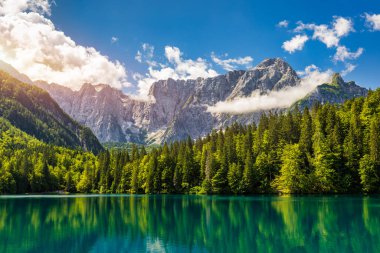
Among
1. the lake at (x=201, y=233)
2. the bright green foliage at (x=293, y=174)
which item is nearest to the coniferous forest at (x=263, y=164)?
the bright green foliage at (x=293, y=174)

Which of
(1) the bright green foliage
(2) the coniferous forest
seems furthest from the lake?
(1) the bright green foliage

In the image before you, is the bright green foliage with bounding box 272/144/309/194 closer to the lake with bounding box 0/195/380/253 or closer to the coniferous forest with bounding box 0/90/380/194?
the coniferous forest with bounding box 0/90/380/194

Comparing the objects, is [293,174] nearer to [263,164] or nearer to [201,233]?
[263,164]

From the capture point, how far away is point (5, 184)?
147 meters

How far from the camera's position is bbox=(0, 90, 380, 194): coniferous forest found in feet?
293

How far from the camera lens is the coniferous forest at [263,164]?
89438 mm

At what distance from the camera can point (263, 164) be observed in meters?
105

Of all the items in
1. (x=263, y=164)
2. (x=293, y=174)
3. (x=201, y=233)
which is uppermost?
(x=263, y=164)

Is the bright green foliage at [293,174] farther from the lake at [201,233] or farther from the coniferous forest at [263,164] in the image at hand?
the lake at [201,233]

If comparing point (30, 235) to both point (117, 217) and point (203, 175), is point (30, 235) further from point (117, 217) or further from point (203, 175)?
point (203, 175)

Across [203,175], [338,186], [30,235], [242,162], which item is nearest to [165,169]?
[203,175]

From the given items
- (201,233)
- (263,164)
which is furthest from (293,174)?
(201,233)

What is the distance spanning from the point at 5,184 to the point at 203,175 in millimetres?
81370

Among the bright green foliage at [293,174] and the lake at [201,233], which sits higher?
the bright green foliage at [293,174]
